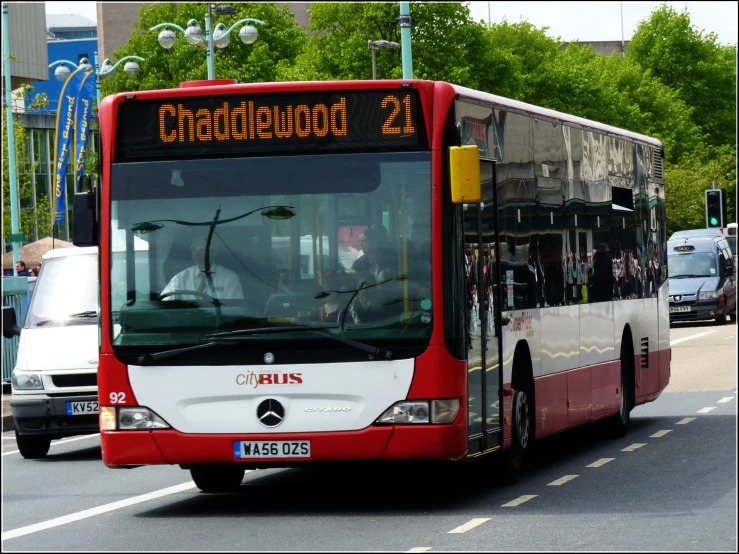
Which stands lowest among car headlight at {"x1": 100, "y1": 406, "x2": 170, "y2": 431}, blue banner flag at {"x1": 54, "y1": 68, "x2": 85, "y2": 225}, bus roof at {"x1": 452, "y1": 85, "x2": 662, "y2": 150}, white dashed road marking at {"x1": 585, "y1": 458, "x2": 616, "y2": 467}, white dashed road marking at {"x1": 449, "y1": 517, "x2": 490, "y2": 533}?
white dashed road marking at {"x1": 585, "y1": 458, "x2": 616, "y2": 467}

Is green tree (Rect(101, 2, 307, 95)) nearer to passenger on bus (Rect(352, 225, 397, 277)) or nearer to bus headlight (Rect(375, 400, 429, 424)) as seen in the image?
passenger on bus (Rect(352, 225, 397, 277))

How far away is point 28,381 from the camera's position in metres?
16.1

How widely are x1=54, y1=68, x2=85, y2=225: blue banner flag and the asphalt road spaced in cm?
2092

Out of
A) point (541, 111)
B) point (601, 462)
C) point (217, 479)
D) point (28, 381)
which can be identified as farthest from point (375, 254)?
point (28, 381)

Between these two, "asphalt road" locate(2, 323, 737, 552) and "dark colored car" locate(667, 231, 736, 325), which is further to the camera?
"dark colored car" locate(667, 231, 736, 325)

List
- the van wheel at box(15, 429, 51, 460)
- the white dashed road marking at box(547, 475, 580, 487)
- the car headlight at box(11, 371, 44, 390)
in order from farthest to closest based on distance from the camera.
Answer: the van wheel at box(15, 429, 51, 460), the car headlight at box(11, 371, 44, 390), the white dashed road marking at box(547, 475, 580, 487)

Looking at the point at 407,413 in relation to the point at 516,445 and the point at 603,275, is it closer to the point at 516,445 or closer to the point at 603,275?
the point at 516,445

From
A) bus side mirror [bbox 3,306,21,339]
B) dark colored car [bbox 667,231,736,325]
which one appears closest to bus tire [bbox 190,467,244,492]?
bus side mirror [bbox 3,306,21,339]

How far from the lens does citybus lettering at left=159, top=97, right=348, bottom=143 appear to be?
10.5 metres

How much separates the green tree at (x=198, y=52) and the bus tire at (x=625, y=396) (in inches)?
2078

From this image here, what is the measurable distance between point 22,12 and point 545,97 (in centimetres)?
2862

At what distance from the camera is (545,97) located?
226ft

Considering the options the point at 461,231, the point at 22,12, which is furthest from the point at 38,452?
the point at 22,12

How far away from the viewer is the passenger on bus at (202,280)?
34.0 ft
